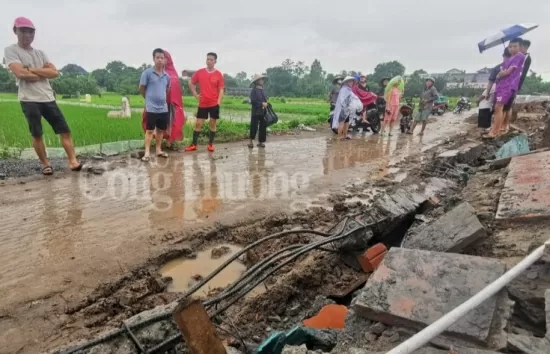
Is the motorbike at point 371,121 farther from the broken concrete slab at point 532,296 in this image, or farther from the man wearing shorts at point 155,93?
the broken concrete slab at point 532,296

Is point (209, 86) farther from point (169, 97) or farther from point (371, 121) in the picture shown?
point (371, 121)

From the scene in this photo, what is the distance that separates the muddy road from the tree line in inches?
962

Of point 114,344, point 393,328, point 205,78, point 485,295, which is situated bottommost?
point 114,344

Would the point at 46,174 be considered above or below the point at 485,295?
below

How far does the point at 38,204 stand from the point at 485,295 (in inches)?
157

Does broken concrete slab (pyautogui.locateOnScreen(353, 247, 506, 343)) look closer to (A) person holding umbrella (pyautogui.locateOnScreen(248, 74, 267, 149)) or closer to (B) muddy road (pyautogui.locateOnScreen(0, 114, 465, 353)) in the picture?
(B) muddy road (pyautogui.locateOnScreen(0, 114, 465, 353))

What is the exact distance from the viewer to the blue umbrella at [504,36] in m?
7.09

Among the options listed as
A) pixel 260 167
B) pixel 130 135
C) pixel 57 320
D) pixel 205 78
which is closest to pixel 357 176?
pixel 260 167

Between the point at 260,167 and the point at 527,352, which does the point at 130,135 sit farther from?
the point at 527,352

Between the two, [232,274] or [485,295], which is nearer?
[485,295]

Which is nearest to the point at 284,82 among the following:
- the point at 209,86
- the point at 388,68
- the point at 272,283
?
the point at 388,68

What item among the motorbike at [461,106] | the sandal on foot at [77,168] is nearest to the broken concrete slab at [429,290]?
the sandal on foot at [77,168]

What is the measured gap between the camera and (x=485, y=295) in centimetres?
134

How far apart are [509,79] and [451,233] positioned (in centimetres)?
474
